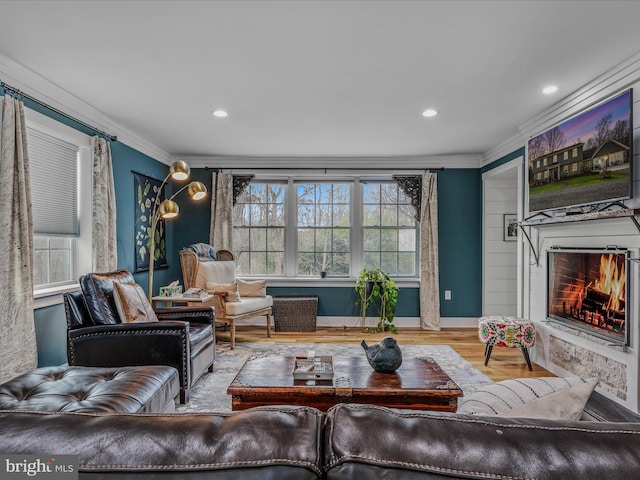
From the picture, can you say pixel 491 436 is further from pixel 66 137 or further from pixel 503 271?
pixel 503 271

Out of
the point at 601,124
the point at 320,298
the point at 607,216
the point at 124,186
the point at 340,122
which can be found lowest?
the point at 320,298

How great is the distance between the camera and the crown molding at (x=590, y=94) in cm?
258

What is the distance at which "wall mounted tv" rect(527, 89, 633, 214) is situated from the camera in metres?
2.60

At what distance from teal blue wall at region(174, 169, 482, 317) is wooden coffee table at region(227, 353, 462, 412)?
313 cm

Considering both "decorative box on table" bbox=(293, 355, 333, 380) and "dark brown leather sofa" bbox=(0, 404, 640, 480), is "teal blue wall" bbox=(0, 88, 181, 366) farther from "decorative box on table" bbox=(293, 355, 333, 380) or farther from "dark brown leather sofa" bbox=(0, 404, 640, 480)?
"dark brown leather sofa" bbox=(0, 404, 640, 480)

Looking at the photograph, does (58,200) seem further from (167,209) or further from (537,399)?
(537,399)

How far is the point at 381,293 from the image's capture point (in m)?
5.17

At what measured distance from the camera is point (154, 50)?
2.39 m

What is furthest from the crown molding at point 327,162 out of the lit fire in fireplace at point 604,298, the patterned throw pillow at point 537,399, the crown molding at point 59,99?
the patterned throw pillow at point 537,399

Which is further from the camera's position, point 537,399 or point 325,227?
point 325,227

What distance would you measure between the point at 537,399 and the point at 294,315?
13.9 ft

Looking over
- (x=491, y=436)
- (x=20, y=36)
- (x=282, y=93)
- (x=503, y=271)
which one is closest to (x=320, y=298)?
(x=503, y=271)

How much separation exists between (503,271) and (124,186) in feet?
15.8

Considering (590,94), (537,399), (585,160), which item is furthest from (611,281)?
(537,399)
